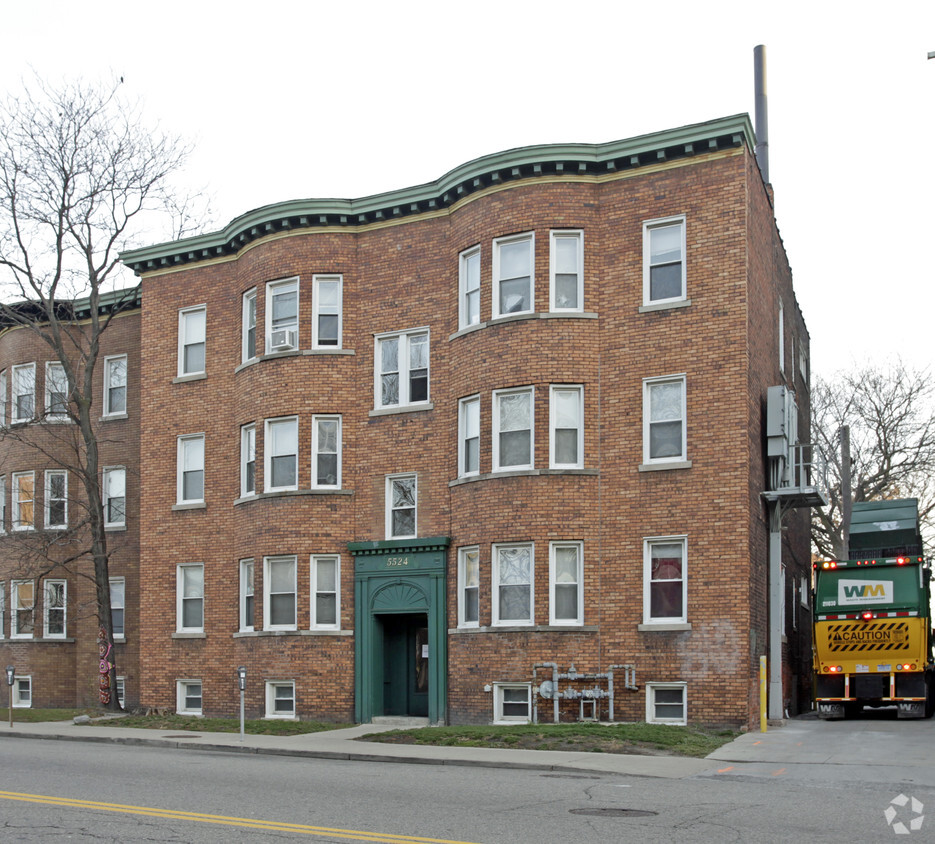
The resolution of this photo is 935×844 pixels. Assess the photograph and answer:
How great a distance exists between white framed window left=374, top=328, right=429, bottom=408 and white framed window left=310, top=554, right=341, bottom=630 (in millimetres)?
3566

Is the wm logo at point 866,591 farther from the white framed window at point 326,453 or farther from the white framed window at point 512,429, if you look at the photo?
the white framed window at point 326,453

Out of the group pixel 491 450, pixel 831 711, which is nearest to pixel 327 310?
pixel 491 450

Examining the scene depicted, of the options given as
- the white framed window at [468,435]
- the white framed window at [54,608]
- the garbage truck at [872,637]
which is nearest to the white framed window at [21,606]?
the white framed window at [54,608]

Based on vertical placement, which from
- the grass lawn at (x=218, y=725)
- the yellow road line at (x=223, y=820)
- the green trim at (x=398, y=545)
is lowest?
the grass lawn at (x=218, y=725)

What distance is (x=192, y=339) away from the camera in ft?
96.9

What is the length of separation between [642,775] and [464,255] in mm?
12710

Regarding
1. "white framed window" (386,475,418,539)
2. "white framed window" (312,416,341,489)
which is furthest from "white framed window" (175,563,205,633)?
"white framed window" (386,475,418,539)

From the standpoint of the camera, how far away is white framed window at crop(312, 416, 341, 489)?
2609 centimetres

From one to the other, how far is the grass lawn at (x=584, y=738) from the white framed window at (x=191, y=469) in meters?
9.77

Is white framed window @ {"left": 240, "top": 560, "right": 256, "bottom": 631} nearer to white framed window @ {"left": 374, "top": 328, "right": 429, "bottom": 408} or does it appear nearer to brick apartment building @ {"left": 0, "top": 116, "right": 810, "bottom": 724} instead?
brick apartment building @ {"left": 0, "top": 116, "right": 810, "bottom": 724}

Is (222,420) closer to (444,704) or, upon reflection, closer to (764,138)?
(444,704)

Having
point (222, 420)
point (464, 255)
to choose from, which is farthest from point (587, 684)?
point (222, 420)

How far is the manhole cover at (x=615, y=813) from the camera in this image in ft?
37.7

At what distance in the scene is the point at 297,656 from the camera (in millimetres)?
25609
